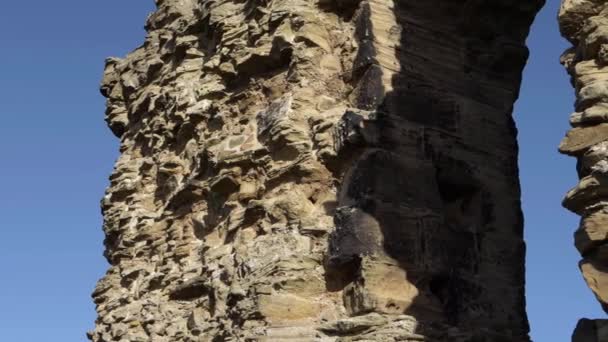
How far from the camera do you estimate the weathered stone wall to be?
5664mm

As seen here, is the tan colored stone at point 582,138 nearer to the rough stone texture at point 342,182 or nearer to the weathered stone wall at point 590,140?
the weathered stone wall at point 590,140

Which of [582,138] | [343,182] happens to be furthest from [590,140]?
[343,182]

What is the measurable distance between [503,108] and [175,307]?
2.95 metres

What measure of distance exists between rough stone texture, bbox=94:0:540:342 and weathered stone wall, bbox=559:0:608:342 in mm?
1903

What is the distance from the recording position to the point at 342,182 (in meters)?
8.17

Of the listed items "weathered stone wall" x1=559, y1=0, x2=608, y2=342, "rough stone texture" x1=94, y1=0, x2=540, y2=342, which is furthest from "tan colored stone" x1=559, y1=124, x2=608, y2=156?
"rough stone texture" x1=94, y1=0, x2=540, y2=342

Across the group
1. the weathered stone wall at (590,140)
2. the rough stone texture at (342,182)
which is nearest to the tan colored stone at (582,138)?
the weathered stone wall at (590,140)

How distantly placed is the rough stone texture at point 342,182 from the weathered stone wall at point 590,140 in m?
1.90

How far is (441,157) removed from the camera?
8.36m

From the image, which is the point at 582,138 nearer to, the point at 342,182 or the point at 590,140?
the point at 590,140

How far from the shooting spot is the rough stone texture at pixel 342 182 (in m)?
7.79

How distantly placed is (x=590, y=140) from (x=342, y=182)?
2617mm

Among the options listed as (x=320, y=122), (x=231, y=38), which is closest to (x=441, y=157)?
(x=320, y=122)

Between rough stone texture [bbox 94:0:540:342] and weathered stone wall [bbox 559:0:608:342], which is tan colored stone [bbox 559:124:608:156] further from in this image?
rough stone texture [bbox 94:0:540:342]
